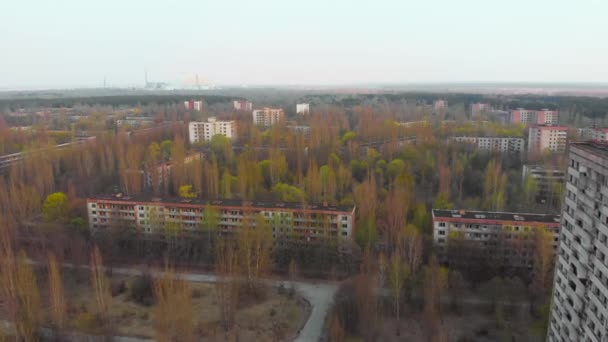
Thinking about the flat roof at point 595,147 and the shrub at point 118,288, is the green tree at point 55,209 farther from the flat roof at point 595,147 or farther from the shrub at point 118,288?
the flat roof at point 595,147

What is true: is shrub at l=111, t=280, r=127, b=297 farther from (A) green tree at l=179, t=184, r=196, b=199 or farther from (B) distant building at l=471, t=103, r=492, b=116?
(B) distant building at l=471, t=103, r=492, b=116

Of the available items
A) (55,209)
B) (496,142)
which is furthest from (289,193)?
(496,142)

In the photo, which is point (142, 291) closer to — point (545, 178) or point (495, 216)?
point (495, 216)

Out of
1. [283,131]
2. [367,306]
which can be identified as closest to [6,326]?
[367,306]

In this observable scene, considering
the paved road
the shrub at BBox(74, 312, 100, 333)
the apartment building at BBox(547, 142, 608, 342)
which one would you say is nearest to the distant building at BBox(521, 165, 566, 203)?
the paved road

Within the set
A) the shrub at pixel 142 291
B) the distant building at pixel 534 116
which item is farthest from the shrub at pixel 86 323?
the distant building at pixel 534 116

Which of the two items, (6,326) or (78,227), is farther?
(78,227)

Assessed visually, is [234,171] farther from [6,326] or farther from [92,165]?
[6,326]
